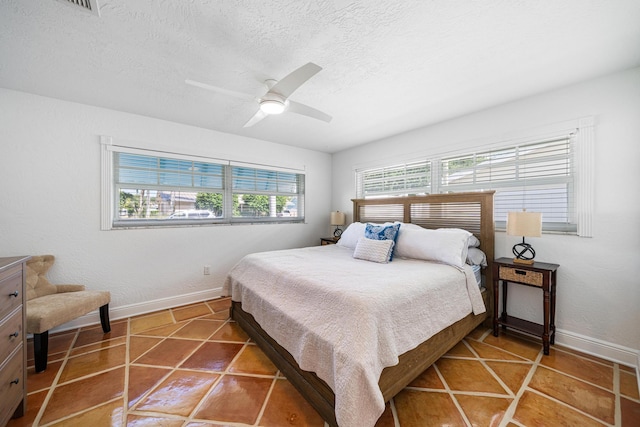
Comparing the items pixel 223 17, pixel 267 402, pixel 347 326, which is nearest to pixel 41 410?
pixel 267 402

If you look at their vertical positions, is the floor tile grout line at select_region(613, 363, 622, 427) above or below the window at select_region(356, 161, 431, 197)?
below

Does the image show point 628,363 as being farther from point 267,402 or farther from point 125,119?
point 125,119

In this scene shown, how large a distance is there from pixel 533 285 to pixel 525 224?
0.55 meters

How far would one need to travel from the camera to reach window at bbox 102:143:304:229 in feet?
9.55

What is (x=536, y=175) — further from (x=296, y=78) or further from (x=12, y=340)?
(x=12, y=340)

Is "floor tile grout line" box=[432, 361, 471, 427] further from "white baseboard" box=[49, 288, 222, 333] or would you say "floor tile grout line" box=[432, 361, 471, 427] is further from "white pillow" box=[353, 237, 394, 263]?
"white baseboard" box=[49, 288, 222, 333]

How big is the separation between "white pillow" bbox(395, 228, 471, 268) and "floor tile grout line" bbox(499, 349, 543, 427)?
0.90 meters

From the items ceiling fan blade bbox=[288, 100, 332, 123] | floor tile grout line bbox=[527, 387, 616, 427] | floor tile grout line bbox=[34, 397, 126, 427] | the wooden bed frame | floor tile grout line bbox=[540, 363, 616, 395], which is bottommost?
floor tile grout line bbox=[34, 397, 126, 427]

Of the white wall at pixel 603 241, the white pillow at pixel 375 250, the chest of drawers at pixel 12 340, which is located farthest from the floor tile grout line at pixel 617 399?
the chest of drawers at pixel 12 340

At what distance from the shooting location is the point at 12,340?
139cm

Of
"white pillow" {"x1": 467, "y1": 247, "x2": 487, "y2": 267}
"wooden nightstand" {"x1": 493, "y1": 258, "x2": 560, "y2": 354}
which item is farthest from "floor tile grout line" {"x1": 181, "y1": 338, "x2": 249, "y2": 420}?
"wooden nightstand" {"x1": 493, "y1": 258, "x2": 560, "y2": 354}

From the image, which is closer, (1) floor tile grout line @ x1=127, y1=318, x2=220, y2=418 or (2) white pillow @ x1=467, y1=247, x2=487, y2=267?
(1) floor tile grout line @ x1=127, y1=318, x2=220, y2=418

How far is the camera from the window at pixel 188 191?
291 cm

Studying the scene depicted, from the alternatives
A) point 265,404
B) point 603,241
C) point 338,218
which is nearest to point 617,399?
point 603,241
